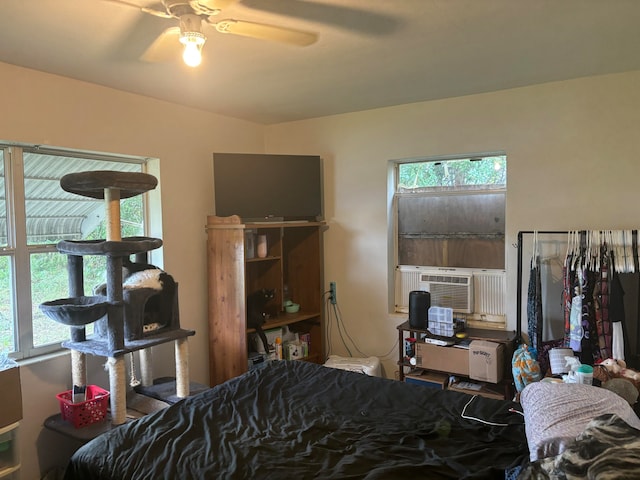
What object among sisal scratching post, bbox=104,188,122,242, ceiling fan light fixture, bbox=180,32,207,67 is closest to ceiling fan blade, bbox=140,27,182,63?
ceiling fan light fixture, bbox=180,32,207,67

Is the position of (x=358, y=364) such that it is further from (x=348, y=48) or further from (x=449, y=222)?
(x=348, y=48)

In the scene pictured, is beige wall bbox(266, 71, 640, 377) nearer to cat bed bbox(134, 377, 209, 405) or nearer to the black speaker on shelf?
the black speaker on shelf

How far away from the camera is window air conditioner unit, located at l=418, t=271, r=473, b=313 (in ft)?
11.8

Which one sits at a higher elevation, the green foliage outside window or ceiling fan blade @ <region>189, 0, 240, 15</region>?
ceiling fan blade @ <region>189, 0, 240, 15</region>

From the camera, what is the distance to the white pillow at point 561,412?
4.79 ft

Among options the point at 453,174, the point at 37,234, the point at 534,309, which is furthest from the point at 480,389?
the point at 37,234

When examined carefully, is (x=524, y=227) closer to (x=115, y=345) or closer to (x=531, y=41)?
(x=531, y=41)

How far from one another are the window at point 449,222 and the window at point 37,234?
7.74ft

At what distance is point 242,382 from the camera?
2578mm

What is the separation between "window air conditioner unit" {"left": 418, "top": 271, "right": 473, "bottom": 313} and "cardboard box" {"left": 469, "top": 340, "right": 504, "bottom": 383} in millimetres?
482

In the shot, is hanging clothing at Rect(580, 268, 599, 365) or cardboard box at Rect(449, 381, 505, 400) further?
cardboard box at Rect(449, 381, 505, 400)

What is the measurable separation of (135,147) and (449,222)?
251 cm

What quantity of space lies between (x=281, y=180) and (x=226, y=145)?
61 cm

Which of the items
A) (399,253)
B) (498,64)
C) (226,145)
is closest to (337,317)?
(399,253)
